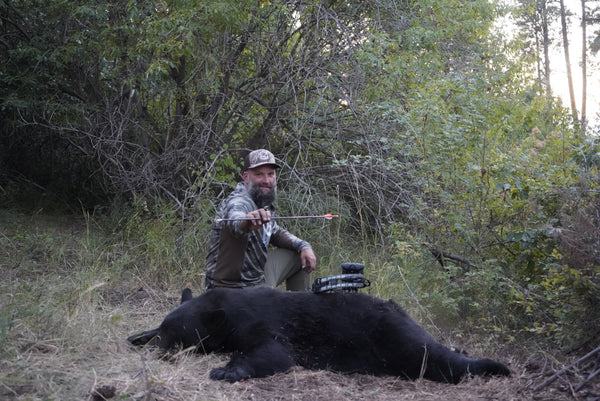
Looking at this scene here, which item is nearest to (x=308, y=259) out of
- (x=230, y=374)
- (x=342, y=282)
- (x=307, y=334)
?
(x=342, y=282)

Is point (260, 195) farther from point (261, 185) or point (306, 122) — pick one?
point (306, 122)

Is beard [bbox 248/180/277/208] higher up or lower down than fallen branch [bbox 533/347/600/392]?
higher up

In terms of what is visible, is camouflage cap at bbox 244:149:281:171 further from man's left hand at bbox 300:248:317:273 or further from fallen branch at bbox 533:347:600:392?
fallen branch at bbox 533:347:600:392

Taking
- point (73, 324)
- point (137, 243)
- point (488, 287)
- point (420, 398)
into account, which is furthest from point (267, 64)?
point (420, 398)

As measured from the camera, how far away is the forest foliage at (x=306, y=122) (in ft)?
18.1

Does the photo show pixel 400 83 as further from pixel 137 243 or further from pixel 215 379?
pixel 215 379

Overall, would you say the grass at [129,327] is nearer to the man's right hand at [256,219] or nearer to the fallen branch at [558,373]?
the fallen branch at [558,373]

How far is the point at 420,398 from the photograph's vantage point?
337 cm

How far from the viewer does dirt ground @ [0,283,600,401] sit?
3002mm

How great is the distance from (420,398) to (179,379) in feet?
4.27

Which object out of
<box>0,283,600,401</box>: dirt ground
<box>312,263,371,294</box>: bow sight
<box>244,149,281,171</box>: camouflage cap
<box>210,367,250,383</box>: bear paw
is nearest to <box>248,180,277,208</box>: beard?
<box>244,149,281,171</box>: camouflage cap

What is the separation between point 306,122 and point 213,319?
378 cm

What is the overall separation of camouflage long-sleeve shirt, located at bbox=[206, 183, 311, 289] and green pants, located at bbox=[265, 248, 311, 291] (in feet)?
0.18

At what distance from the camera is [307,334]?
390 cm
